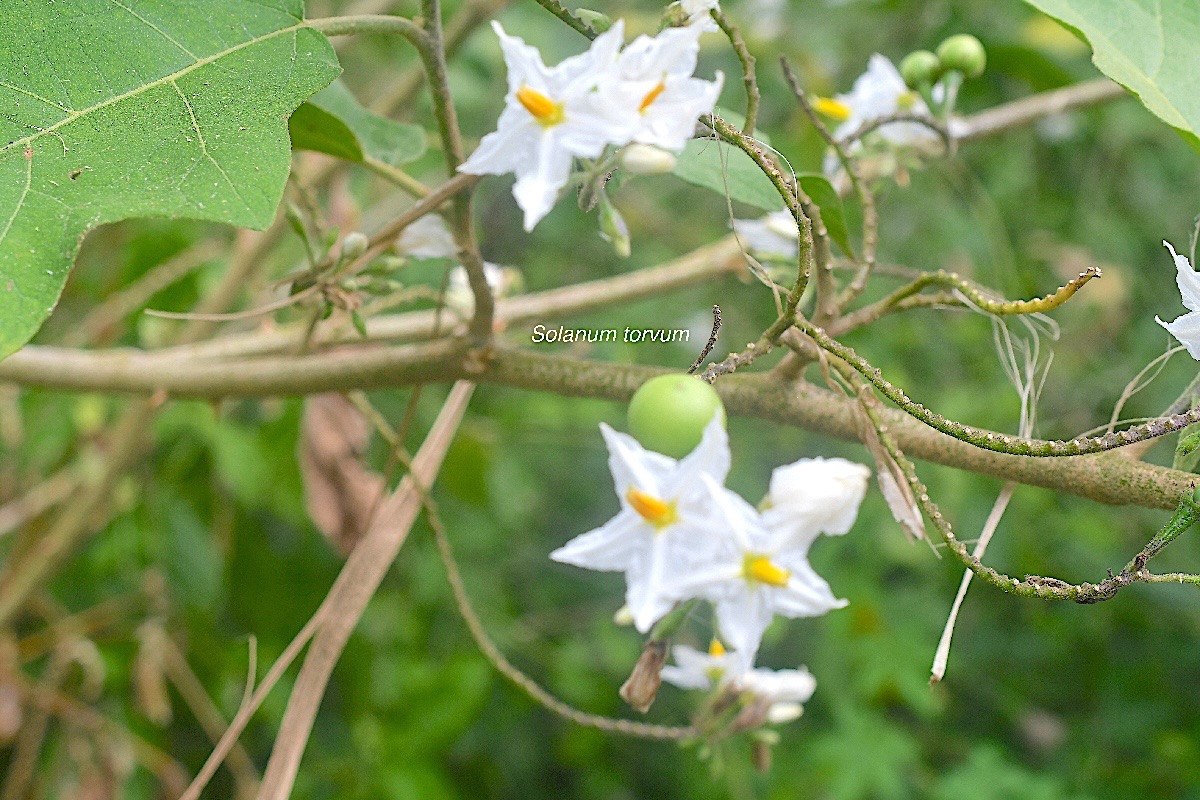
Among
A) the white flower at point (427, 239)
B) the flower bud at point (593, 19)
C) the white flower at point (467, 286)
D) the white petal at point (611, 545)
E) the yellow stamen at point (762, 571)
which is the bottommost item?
the white flower at point (467, 286)

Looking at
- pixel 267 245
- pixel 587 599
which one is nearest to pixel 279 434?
pixel 267 245

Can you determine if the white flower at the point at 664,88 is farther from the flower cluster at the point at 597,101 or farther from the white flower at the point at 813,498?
the white flower at the point at 813,498

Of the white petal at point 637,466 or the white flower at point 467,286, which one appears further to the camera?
the white flower at point 467,286

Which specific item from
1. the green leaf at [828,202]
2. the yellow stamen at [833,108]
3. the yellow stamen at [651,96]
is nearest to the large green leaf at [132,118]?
the yellow stamen at [651,96]

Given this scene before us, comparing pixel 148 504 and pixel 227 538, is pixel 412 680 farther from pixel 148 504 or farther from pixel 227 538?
pixel 148 504

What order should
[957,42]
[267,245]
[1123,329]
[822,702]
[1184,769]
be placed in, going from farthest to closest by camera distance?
[1123,329] → [822,702] → [1184,769] → [267,245] → [957,42]
